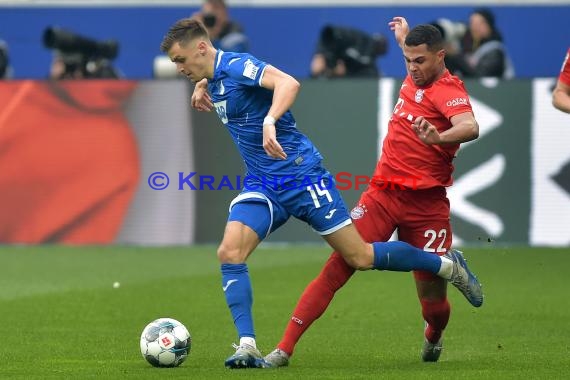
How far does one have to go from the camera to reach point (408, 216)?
877 cm

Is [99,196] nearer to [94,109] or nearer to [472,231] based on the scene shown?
[94,109]

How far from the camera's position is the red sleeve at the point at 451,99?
839 centimetres

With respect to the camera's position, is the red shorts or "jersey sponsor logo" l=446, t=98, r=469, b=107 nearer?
"jersey sponsor logo" l=446, t=98, r=469, b=107

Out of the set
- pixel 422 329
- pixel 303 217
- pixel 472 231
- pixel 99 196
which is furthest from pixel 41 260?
pixel 303 217

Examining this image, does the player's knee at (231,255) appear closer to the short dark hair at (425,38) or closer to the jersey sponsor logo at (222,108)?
the jersey sponsor logo at (222,108)

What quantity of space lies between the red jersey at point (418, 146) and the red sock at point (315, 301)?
27.3 inches

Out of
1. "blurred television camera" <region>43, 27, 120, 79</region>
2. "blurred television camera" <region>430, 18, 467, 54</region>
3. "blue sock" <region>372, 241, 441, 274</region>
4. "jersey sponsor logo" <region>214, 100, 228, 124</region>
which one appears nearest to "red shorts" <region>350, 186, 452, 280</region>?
"blue sock" <region>372, 241, 441, 274</region>

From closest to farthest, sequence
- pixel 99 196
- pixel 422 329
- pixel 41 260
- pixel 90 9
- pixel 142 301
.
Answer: pixel 422 329, pixel 142 301, pixel 41 260, pixel 99 196, pixel 90 9

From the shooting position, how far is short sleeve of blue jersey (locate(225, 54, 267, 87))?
26.9 feet

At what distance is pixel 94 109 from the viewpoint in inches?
645

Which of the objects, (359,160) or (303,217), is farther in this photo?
(359,160)

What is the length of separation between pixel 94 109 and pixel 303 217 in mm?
8382

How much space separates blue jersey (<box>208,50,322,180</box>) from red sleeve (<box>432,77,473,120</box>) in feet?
2.86

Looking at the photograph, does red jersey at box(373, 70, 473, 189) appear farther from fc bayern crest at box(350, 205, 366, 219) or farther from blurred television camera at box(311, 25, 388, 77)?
blurred television camera at box(311, 25, 388, 77)
